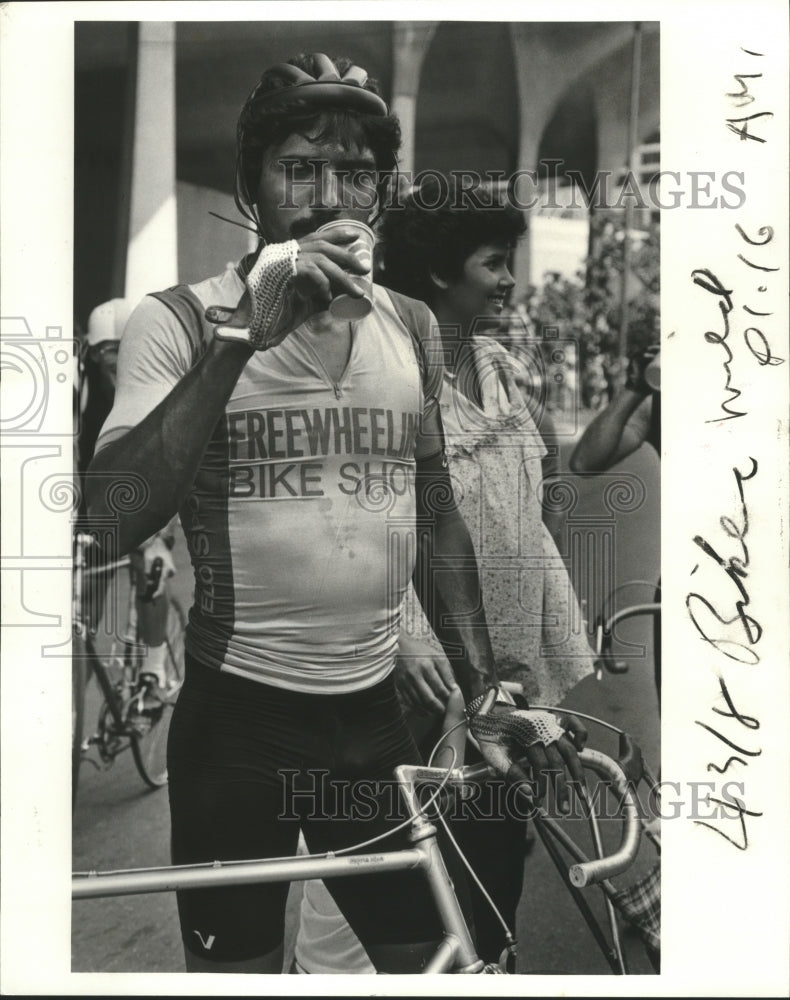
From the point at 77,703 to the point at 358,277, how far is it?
144 cm

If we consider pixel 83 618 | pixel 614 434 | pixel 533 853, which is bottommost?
pixel 533 853

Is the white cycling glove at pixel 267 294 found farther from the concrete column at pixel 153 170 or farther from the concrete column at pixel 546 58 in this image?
the concrete column at pixel 546 58

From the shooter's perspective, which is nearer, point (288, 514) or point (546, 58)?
point (288, 514)

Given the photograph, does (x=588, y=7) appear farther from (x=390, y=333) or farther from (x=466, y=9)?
(x=390, y=333)

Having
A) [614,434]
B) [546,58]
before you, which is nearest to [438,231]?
[546,58]

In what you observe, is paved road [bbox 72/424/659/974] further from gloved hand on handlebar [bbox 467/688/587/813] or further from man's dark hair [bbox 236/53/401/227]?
man's dark hair [bbox 236/53/401/227]

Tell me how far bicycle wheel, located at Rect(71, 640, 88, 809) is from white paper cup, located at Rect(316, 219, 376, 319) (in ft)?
3.99

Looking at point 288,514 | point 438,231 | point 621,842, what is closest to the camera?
point 621,842

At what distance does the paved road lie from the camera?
269cm

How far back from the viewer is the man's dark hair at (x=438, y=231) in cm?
265

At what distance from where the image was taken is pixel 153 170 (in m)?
2.70

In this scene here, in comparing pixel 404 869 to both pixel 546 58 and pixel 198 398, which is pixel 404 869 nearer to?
pixel 198 398

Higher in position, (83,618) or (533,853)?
(83,618)

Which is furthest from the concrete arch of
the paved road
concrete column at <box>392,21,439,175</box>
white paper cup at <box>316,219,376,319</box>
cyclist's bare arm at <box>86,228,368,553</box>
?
the paved road
